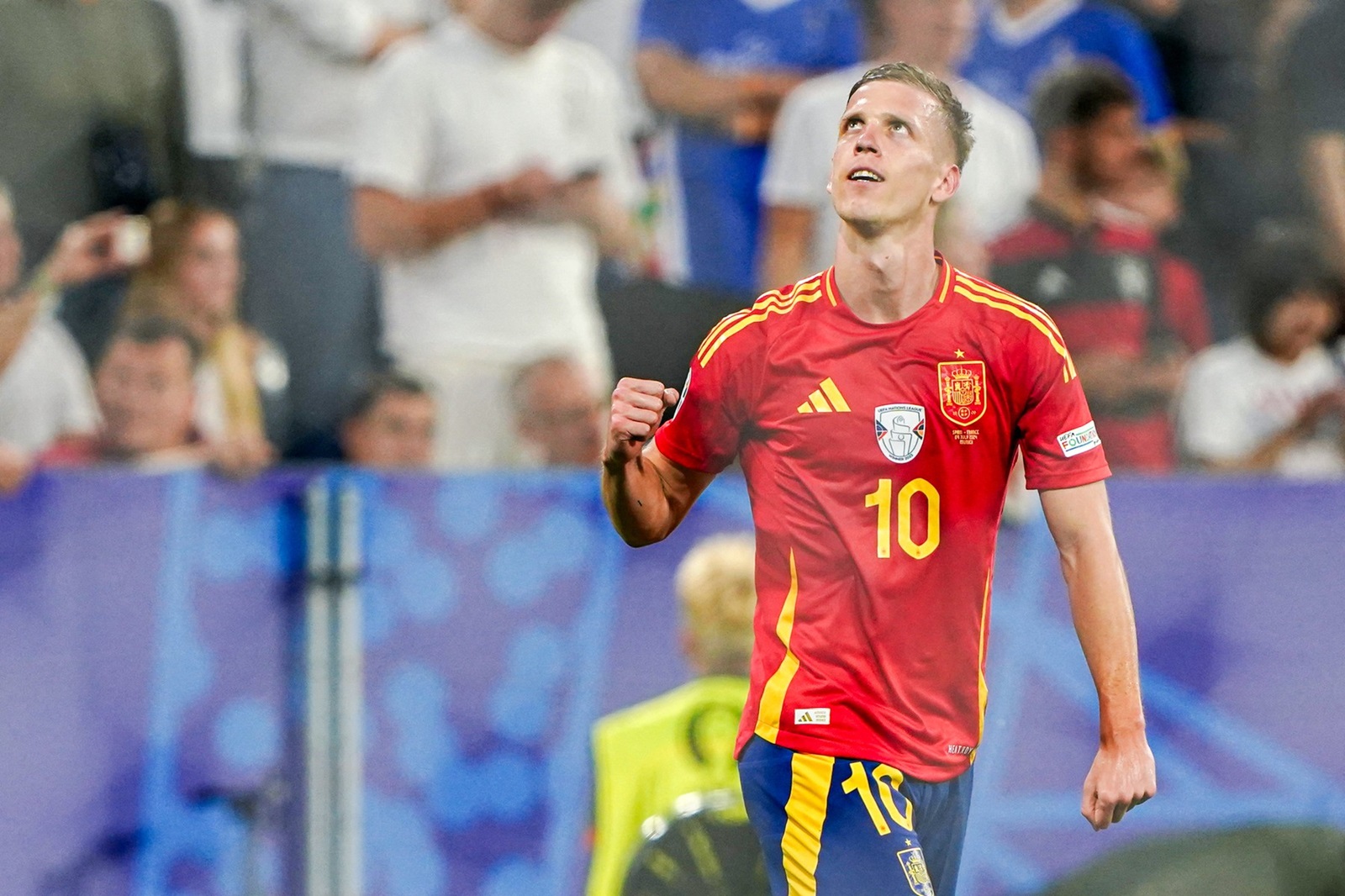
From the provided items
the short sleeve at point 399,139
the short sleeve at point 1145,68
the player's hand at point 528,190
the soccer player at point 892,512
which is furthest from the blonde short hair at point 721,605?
the short sleeve at point 1145,68

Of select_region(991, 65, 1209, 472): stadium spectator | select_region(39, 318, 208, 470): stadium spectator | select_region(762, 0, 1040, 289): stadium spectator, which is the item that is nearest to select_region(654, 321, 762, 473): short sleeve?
select_region(762, 0, 1040, 289): stadium spectator

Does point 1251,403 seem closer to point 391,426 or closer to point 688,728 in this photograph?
point 688,728

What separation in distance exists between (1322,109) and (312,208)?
3599 millimetres

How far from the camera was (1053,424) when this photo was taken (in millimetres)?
2809

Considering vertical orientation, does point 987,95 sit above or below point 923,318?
above

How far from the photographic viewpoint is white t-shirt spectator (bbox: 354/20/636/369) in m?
5.45

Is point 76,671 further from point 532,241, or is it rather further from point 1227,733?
point 1227,733

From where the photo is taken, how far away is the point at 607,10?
5.65 meters

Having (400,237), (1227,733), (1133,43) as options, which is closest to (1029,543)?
(1227,733)

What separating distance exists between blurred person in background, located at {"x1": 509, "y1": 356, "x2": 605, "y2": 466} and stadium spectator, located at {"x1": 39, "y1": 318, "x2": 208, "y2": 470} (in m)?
0.98

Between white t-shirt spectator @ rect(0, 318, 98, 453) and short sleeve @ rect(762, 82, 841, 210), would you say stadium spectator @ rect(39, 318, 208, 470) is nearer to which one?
white t-shirt spectator @ rect(0, 318, 98, 453)

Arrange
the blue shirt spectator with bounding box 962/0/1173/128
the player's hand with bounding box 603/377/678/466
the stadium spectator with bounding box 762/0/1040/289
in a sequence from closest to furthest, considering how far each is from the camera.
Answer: the player's hand with bounding box 603/377/678/466
the stadium spectator with bounding box 762/0/1040/289
the blue shirt spectator with bounding box 962/0/1173/128

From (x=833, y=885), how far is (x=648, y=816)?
2355 millimetres


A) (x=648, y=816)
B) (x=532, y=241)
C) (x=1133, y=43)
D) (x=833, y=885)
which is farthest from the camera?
(x=1133, y=43)
